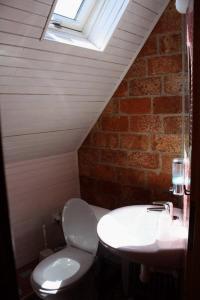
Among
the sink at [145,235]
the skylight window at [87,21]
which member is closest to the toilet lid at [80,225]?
the sink at [145,235]

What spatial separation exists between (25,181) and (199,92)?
1682 millimetres

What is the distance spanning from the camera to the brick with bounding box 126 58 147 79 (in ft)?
6.15

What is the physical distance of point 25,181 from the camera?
2.15 meters

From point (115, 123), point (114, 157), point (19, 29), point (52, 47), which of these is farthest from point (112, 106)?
point (19, 29)

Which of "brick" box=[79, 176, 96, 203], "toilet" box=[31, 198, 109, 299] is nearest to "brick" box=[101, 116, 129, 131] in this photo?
"brick" box=[79, 176, 96, 203]

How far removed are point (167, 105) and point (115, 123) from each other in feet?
1.50

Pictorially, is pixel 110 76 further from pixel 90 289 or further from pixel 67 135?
pixel 90 289

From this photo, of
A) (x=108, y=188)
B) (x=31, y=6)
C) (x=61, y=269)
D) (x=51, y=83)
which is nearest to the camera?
(x=31, y=6)

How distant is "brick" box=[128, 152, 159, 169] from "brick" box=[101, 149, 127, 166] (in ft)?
0.19

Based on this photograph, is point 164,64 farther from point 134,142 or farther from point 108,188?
point 108,188

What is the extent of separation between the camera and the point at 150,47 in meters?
1.82

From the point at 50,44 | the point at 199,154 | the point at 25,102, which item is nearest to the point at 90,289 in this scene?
the point at 25,102

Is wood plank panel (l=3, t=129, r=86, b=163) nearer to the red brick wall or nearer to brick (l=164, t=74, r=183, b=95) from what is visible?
the red brick wall

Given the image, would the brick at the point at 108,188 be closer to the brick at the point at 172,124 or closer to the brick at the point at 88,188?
the brick at the point at 88,188
